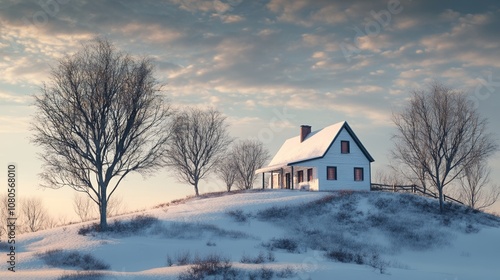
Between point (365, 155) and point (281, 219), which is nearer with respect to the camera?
point (281, 219)

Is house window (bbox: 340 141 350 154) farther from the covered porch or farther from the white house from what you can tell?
the covered porch

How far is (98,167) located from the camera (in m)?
30.1

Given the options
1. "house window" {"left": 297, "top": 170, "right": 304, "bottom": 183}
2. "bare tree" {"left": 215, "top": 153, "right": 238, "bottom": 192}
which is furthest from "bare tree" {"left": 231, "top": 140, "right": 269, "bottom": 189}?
"house window" {"left": 297, "top": 170, "right": 304, "bottom": 183}

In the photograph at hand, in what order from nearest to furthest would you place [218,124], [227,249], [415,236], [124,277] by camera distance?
1. [124,277]
2. [227,249]
3. [415,236]
4. [218,124]

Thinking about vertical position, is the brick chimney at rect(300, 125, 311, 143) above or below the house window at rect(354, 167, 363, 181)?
above

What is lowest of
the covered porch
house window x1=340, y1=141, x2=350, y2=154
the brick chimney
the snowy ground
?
the snowy ground

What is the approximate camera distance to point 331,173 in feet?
161

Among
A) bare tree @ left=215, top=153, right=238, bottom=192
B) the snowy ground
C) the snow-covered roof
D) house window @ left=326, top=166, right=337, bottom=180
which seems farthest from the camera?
bare tree @ left=215, top=153, right=238, bottom=192

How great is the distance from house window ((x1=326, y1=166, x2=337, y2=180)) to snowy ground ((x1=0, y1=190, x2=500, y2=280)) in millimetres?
5793

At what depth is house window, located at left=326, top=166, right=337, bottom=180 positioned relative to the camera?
48894mm

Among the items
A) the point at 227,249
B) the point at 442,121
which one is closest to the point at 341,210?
the point at 442,121

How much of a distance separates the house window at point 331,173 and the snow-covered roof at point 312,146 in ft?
6.60

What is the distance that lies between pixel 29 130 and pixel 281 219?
19.2 meters

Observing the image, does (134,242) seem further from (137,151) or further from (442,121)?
(442,121)
